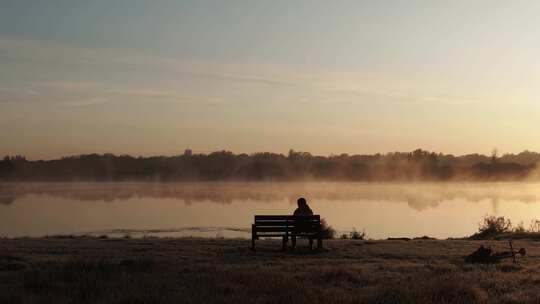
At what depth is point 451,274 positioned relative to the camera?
13062 mm

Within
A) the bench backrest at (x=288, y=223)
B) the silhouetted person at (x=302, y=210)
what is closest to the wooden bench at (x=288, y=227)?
the bench backrest at (x=288, y=223)

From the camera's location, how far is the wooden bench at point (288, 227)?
61.3 ft

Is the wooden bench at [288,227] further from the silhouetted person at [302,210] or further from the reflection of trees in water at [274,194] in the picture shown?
the reflection of trees in water at [274,194]

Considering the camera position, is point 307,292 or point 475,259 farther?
point 475,259

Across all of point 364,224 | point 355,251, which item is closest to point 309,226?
point 355,251

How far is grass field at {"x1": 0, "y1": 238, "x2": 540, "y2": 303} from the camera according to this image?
34.6 ft

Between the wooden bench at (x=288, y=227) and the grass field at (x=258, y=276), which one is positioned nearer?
the grass field at (x=258, y=276)

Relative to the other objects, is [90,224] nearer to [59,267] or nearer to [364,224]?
[364,224]

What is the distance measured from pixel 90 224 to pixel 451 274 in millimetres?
30951

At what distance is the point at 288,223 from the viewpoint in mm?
18859

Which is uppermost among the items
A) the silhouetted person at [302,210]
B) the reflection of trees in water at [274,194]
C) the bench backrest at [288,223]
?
the silhouetted person at [302,210]

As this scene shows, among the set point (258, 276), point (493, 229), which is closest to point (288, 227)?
point (258, 276)

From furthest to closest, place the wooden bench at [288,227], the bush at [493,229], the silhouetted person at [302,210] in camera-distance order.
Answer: the bush at [493,229] → the silhouetted person at [302,210] → the wooden bench at [288,227]

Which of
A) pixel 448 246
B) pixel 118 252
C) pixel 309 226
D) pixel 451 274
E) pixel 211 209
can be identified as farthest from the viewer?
pixel 211 209
